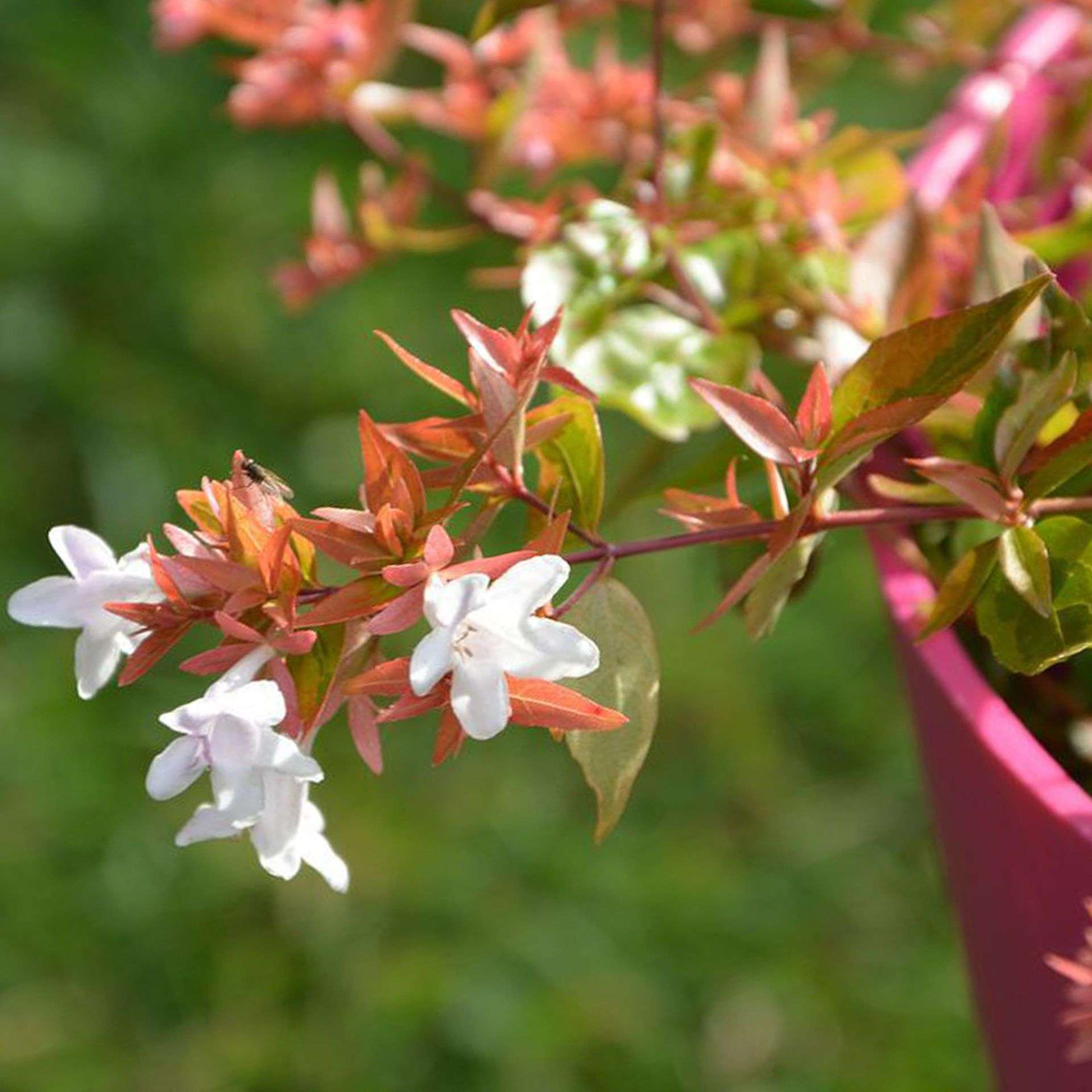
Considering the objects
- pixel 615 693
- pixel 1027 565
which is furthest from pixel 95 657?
pixel 1027 565

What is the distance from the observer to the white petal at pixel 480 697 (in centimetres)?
34

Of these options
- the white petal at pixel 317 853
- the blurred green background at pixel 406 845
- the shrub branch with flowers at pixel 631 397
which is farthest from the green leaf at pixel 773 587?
the blurred green background at pixel 406 845

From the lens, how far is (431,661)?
341 mm

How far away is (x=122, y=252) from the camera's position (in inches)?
64.7

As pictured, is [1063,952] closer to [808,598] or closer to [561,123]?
[561,123]

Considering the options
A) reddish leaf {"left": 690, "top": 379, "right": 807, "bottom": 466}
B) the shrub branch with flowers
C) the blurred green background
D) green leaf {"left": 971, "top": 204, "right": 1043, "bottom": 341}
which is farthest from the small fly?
the blurred green background

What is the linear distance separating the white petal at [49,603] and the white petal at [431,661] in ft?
0.29

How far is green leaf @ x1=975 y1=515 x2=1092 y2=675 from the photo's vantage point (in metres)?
0.41

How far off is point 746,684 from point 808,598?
0.11 m

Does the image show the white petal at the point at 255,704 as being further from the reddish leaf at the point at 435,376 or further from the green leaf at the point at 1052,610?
the green leaf at the point at 1052,610

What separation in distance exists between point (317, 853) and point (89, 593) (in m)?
0.08

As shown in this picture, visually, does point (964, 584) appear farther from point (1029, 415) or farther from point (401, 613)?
point (401, 613)

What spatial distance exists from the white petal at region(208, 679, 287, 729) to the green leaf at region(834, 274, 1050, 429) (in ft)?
0.52

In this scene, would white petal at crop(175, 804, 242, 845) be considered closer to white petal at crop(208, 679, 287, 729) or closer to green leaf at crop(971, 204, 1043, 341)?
white petal at crop(208, 679, 287, 729)
